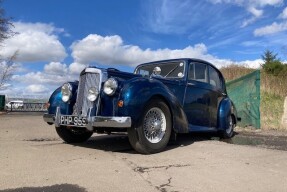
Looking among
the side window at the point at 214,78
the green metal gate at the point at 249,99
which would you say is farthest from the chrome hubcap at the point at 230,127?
the green metal gate at the point at 249,99

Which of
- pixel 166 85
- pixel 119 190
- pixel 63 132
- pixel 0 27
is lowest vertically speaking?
pixel 119 190

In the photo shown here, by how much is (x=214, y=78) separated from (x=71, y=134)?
13.2ft

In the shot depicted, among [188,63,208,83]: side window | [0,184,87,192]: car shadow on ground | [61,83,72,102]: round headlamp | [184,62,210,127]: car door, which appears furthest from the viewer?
[188,63,208,83]: side window

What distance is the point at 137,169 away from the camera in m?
5.09

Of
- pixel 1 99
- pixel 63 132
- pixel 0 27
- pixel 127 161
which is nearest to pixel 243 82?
pixel 63 132

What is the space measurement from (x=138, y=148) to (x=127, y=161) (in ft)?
1.81

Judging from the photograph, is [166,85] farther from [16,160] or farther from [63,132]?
[16,160]

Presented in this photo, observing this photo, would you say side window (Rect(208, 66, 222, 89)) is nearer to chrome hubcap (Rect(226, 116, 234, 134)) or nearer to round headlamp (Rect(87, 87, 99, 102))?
chrome hubcap (Rect(226, 116, 234, 134))

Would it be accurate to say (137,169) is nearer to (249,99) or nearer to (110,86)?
(110,86)

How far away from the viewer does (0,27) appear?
2377cm

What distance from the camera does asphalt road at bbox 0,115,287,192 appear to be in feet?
14.0

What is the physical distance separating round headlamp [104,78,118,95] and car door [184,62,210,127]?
7.15 feet

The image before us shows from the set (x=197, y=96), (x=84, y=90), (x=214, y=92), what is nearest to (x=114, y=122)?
(x=84, y=90)

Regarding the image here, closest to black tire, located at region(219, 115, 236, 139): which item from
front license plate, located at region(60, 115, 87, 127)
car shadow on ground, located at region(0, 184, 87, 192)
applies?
front license plate, located at region(60, 115, 87, 127)
